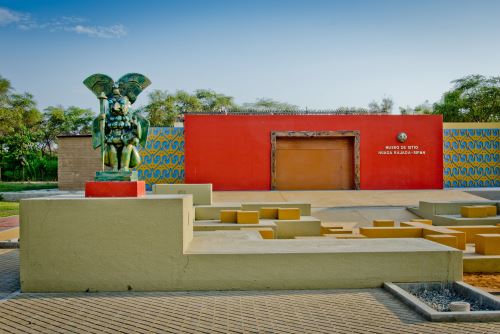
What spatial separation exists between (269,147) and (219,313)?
1532 centimetres

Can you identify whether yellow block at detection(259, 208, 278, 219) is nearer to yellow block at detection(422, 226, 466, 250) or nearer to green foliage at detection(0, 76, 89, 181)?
yellow block at detection(422, 226, 466, 250)

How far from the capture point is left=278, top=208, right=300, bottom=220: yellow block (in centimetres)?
1216

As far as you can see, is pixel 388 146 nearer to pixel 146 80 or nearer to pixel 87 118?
pixel 146 80

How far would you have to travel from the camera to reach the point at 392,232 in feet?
33.5

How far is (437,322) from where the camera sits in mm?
5082

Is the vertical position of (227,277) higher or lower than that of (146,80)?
lower

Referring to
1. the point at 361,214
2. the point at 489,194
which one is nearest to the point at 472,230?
the point at 361,214

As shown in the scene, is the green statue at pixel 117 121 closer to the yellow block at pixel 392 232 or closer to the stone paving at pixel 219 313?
the stone paving at pixel 219 313

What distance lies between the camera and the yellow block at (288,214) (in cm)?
1216

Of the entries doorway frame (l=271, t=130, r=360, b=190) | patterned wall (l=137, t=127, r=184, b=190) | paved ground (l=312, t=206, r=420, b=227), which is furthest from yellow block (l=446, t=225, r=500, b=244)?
patterned wall (l=137, t=127, r=184, b=190)

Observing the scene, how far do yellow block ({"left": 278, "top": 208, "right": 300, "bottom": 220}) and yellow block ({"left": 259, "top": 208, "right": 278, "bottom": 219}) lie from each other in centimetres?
34

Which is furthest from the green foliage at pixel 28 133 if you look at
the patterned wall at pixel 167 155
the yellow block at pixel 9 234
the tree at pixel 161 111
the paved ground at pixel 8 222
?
the yellow block at pixel 9 234

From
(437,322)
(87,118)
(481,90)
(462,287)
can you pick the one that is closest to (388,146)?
(462,287)

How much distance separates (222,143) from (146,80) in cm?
1258
